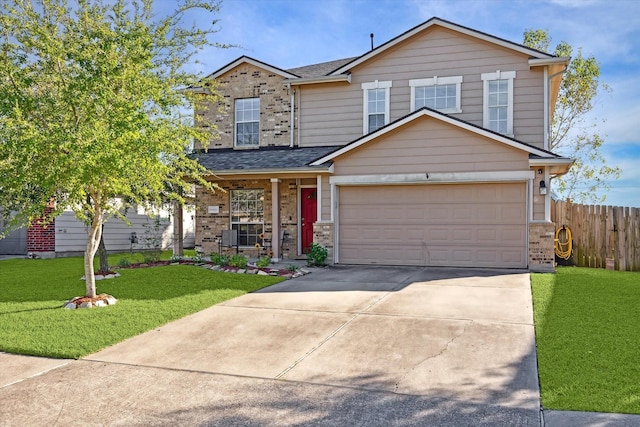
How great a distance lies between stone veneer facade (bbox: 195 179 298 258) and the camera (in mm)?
16156

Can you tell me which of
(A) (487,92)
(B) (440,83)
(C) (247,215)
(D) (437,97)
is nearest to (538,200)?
(A) (487,92)

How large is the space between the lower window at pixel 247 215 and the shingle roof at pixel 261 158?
123 centimetres

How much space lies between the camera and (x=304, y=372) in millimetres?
5082

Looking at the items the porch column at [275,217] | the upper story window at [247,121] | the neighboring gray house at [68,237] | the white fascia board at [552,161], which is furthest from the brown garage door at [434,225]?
the neighboring gray house at [68,237]

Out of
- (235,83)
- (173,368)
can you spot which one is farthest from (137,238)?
(173,368)

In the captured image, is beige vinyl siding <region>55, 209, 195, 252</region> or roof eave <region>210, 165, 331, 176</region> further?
beige vinyl siding <region>55, 209, 195, 252</region>

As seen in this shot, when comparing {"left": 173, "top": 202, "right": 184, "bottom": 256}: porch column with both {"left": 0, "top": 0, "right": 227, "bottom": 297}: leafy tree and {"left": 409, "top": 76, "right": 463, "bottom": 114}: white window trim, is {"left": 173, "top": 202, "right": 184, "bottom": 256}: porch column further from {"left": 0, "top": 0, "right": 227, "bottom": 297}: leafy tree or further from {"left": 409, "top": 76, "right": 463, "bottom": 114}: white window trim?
{"left": 409, "top": 76, "right": 463, "bottom": 114}: white window trim

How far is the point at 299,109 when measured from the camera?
654 inches

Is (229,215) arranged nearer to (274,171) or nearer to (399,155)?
(274,171)

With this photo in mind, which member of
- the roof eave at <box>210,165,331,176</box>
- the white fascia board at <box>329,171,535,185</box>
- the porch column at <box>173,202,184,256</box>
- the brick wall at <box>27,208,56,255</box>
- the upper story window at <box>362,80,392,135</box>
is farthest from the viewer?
the brick wall at <box>27,208,56,255</box>

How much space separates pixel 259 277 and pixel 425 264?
4692 mm

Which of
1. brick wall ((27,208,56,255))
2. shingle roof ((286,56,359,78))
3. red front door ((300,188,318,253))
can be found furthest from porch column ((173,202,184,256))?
brick wall ((27,208,56,255))

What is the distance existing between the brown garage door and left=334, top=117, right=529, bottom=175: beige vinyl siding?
554 mm

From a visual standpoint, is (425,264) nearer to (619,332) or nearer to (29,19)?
(619,332)
